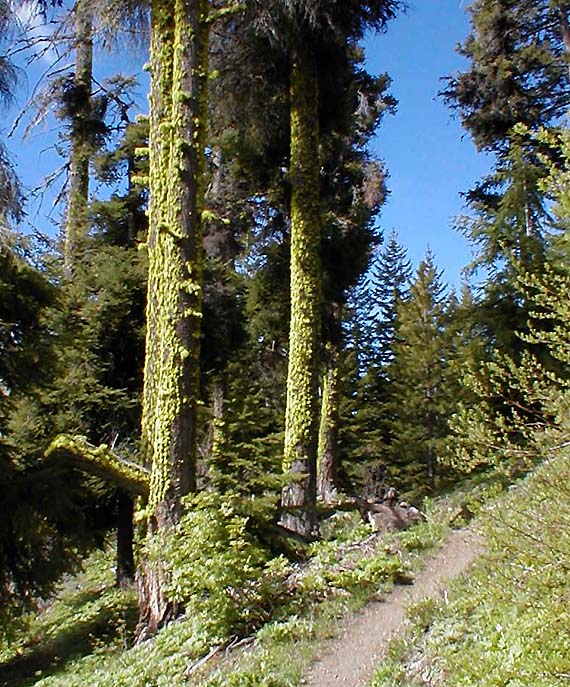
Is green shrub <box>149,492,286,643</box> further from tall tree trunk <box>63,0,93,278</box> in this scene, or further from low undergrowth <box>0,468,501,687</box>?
tall tree trunk <box>63,0,93,278</box>

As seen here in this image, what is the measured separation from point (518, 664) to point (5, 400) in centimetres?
645

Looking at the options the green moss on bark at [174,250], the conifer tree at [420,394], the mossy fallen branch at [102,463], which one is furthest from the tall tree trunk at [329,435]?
the mossy fallen branch at [102,463]

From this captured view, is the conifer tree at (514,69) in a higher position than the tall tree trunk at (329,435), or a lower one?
higher

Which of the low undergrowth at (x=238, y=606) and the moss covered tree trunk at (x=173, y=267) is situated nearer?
the low undergrowth at (x=238, y=606)

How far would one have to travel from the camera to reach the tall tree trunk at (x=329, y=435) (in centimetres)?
1451

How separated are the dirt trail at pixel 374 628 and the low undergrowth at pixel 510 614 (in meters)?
0.26

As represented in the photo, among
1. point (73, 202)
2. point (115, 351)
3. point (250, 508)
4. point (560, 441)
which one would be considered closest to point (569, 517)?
point (560, 441)

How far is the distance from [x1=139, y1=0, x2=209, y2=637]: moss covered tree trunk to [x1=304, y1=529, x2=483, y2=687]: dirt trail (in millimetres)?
2200

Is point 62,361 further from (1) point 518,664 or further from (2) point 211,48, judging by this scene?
(1) point 518,664

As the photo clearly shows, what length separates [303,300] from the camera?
30.4 ft

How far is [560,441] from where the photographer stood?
2.71m

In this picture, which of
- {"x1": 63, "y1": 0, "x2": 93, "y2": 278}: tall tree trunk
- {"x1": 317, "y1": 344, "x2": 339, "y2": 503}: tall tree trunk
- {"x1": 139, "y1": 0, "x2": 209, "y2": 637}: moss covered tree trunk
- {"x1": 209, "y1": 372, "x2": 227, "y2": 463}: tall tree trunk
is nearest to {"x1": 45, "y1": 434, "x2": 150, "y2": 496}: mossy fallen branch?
{"x1": 139, "y1": 0, "x2": 209, "y2": 637}: moss covered tree trunk

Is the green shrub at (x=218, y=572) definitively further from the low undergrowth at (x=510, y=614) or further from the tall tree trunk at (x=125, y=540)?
the tall tree trunk at (x=125, y=540)

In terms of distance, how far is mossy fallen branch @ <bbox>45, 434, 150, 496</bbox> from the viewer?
23.4 feet
